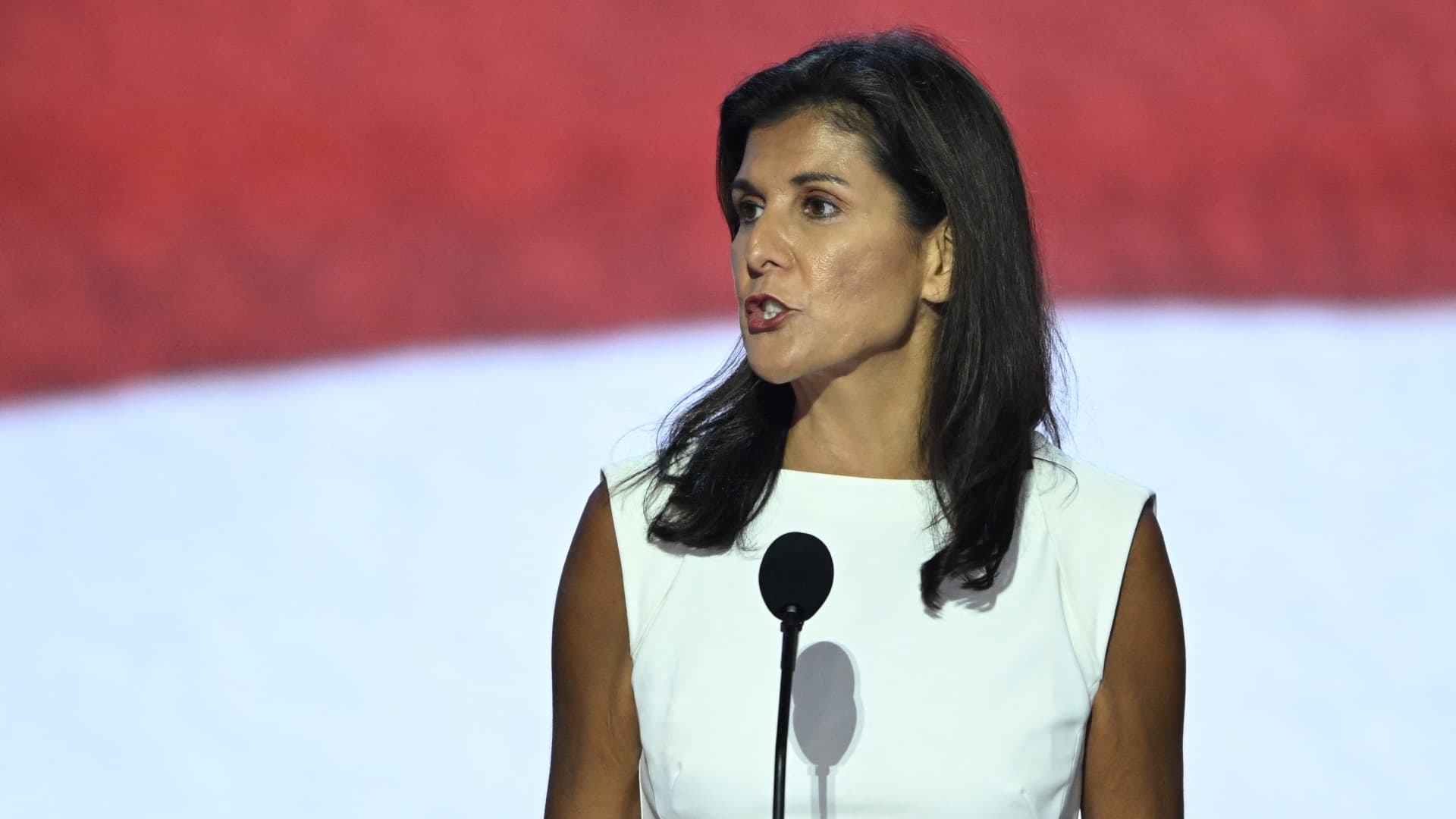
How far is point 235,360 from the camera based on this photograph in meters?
2.39

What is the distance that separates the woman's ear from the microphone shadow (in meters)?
0.37

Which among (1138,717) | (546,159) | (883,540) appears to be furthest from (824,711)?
(546,159)

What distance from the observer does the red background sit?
241 centimetres

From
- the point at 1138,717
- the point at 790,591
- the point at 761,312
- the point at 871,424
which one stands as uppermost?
the point at 761,312

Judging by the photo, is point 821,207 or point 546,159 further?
point 546,159

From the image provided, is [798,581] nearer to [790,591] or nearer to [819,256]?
[790,591]

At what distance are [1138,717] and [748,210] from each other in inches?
24.6

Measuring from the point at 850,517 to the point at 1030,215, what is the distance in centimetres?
37

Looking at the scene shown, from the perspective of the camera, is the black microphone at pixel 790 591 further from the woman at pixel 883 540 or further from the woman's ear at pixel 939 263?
the woman's ear at pixel 939 263

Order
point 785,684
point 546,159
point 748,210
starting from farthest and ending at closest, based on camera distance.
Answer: point 546,159 → point 748,210 → point 785,684

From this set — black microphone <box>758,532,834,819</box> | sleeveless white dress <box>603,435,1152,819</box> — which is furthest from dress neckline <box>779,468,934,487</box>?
black microphone <box>758,532,834,819</box>

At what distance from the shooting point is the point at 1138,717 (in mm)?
1684

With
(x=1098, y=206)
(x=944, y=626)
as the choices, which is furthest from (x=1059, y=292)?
→ (x=944, y=626)

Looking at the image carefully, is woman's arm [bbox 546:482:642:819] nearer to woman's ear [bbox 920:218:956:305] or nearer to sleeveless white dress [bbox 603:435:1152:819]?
sleeveless white dress [bbox 603:435:1152:819]
